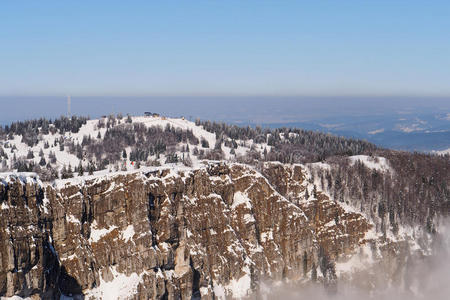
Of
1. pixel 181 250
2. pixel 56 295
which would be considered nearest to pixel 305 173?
pixel 181 250

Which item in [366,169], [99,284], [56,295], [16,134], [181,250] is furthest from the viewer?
[16,134]

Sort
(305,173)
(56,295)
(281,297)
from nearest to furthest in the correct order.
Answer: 1. (56,295)
2. (281,297)
3. (305,173)

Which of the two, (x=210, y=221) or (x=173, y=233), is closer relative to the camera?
(x=173, y=233)

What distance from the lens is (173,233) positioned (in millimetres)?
105938

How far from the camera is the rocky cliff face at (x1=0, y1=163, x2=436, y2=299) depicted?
85.2 metres

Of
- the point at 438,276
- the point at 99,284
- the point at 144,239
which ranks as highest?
the point at 144,239

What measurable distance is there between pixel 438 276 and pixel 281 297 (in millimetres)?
59587

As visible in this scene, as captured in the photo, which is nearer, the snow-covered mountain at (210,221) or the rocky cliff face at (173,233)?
the rocky cliff face at (173,233)

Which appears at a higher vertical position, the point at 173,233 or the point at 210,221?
the point at 210,221

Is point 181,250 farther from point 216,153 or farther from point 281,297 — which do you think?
point 216,153

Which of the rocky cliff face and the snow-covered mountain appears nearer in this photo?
the rocky cliff face

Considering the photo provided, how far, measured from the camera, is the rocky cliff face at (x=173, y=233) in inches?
3356

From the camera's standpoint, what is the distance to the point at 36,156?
16362cm

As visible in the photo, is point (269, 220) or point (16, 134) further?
point (16, 134)
